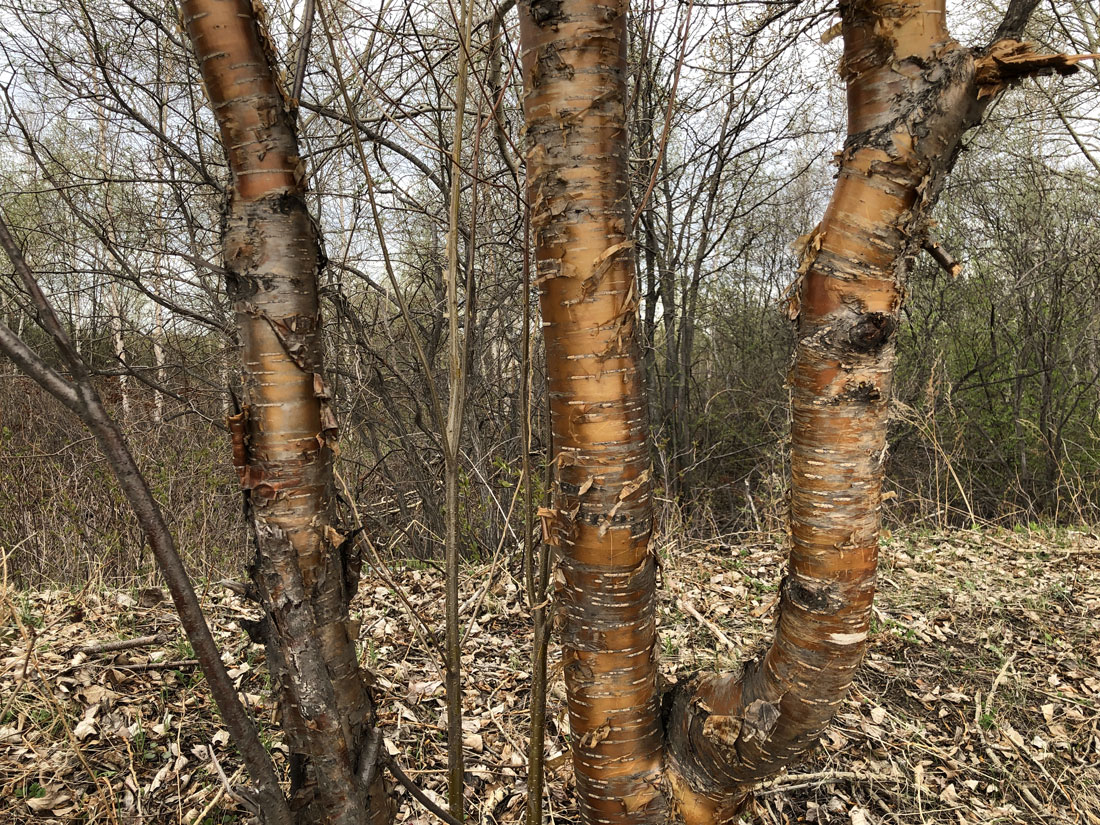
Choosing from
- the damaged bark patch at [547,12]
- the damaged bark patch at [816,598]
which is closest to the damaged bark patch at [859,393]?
the damaged bark patch at [816,598]

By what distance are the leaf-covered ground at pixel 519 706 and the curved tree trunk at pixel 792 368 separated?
30 centimetres

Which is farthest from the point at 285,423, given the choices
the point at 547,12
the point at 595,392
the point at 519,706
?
the point at 519,706

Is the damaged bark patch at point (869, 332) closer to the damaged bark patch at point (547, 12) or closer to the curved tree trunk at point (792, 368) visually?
the curved tree trunk at point (792, 368)

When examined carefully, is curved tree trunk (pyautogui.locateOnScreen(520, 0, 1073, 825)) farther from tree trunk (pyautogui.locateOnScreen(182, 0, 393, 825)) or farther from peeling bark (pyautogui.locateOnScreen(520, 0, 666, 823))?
tree trunk (pyautogui.locateOnScreen(182, 0, 393, 825))

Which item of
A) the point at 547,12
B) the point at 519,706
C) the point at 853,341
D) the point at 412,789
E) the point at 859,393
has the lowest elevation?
the point at 519,706

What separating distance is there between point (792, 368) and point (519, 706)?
1925 millimetres

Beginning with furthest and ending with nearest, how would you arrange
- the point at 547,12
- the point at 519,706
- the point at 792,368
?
the point at 519,706 → the point at 792,368 → the point at 547,12

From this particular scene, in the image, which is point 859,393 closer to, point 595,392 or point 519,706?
point 595,392

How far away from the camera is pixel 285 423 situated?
4.19 ft

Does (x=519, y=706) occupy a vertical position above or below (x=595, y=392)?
below

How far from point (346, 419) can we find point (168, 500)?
1922 mm

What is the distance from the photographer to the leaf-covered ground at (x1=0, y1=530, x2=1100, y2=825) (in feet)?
6.83

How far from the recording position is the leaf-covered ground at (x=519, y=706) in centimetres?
208

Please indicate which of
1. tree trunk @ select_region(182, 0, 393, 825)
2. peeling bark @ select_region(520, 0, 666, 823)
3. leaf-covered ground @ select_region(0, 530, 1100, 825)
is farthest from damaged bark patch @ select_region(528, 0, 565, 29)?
leaf-covered ground @ select_region(0, 530, 1100, 825)
